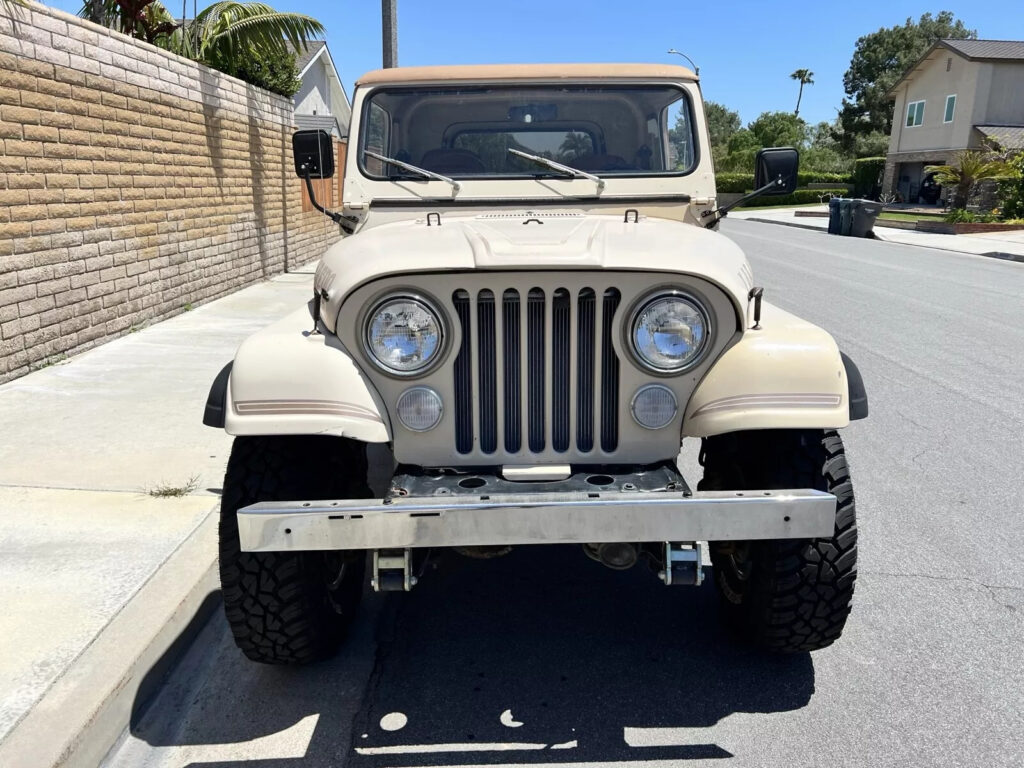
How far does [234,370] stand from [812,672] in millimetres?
2100

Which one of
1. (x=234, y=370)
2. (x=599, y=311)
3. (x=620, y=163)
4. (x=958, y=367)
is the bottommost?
(x=958, y=367)

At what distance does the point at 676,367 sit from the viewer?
253 centimetres

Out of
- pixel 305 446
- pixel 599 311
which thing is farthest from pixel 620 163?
pixel 305 446

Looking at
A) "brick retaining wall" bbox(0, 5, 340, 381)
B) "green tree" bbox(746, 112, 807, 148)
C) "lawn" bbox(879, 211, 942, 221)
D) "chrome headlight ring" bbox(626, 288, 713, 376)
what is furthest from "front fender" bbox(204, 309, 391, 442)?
"green tree" bbox(746, 112, 807, 148)

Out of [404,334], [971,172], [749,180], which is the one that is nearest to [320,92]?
[971,172]

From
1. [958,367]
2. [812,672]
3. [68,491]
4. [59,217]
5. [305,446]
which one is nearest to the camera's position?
[305,446]

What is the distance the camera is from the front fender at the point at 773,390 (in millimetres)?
2453

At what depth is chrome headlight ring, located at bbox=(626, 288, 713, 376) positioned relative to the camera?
8.16ft

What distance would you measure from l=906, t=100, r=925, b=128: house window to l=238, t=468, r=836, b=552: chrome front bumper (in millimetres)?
42231

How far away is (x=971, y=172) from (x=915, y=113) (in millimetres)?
13069

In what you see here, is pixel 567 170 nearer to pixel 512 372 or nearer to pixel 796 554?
pixel 512 372

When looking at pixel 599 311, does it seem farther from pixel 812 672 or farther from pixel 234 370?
pixel 812 672

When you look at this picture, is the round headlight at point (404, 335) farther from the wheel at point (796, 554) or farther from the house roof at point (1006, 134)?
the house roof at point (1006, 134)

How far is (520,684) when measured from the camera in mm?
2848
